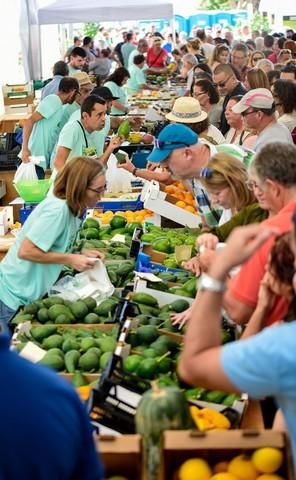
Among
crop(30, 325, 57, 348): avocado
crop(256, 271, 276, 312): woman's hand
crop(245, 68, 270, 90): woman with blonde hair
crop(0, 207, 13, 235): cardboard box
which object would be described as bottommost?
crop(0, 207, 13, 235): cardboard box

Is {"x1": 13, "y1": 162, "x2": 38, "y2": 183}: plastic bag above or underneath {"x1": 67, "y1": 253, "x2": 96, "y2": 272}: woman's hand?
underneath

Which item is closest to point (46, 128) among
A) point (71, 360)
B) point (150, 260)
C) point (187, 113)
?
point (187, 113)

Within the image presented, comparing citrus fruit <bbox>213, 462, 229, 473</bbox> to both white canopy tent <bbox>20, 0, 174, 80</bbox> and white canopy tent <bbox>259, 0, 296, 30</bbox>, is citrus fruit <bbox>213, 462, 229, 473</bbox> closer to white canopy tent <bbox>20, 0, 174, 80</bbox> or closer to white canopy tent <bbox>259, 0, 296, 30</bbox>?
white canopy tent <bbox>20, 0, 174, 80</bbox>

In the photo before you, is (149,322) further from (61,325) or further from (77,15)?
(77,15)

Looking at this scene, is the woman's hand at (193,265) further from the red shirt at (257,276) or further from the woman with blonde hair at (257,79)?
the woman with blonde hair at (257,79)

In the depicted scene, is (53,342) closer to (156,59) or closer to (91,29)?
(156,59)

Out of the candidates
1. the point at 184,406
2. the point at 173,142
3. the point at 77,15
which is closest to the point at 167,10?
the point at 77,15

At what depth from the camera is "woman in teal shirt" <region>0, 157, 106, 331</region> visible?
455 cm

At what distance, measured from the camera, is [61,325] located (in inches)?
167

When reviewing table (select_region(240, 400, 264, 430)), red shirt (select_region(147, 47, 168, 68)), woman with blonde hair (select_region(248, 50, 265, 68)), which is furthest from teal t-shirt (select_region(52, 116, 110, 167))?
red shirt (select_region(147, 47, 168, 68))

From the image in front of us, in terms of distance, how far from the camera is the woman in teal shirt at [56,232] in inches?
179

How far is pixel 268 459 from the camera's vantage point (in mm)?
2590

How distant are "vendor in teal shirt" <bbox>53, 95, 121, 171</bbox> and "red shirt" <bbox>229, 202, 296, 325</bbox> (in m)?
3.71

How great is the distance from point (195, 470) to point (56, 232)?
7.17 ft
